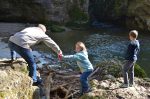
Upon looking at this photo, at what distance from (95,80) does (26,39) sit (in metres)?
3.48

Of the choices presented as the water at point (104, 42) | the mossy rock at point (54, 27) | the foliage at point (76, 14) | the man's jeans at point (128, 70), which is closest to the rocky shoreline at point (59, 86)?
the man's jeans at point (128, 70)

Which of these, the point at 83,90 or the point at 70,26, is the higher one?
the point at 83,90

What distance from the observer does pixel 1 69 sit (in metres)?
9.96

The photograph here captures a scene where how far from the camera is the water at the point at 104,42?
25.2 m

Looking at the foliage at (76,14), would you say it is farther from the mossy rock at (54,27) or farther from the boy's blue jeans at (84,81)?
the boy's blue jeans at (84,81)

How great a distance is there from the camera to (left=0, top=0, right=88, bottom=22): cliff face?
37969mm

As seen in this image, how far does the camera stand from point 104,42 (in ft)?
100

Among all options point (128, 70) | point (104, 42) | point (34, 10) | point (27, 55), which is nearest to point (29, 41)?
point (27, 55)

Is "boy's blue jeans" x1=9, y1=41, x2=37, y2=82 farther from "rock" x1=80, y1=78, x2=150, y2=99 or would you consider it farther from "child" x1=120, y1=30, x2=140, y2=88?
"child" x1=120, y1=30, x2=140, y2=88

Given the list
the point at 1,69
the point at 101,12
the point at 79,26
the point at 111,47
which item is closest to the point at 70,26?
the point at 79,26

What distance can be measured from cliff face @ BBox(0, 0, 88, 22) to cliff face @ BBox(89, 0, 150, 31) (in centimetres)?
481

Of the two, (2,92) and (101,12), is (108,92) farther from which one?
(101,12)

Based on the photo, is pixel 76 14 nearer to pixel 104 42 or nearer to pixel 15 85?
pixel 104 42

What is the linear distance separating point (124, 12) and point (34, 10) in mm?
9928
